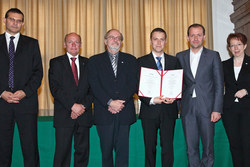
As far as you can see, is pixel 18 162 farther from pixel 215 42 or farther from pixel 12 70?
pixel 215 42

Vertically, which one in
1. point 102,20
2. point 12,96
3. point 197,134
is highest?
point 102,20

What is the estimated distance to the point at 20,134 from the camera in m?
2.69

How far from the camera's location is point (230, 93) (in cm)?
297

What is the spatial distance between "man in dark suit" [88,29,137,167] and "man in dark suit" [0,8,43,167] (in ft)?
2.38

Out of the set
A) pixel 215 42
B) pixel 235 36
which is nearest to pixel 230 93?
pixel 235 36

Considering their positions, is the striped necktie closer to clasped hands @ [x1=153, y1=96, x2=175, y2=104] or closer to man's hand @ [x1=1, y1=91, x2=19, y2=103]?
man's hand @ [x1=1, y1=91, x2=19, y2=103]

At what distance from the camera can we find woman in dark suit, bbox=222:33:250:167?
2861 mm

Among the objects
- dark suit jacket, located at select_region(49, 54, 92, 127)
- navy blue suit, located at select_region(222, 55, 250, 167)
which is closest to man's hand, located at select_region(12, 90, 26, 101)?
dark suit jacket, located at select_region(49, 54, 92, 127)

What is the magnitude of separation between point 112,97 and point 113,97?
0.04 ft

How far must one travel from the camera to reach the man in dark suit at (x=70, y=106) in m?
2.82

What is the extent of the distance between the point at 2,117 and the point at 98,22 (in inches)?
146

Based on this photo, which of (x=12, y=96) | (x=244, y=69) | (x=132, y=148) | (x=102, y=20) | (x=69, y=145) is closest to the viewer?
(x=12, y=96)

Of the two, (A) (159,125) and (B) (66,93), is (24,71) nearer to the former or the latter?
(B) (66,93)

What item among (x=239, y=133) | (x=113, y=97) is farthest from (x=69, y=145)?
(x=239, y=133)
